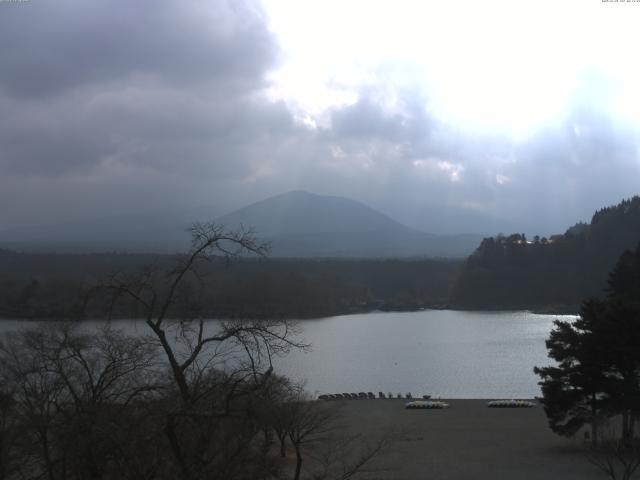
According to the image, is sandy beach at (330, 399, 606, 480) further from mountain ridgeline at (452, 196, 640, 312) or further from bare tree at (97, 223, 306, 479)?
mountain ridgeline at (452, 196, 640, 312)

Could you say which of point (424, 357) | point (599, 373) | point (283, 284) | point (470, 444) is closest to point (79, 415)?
point (599, 373)

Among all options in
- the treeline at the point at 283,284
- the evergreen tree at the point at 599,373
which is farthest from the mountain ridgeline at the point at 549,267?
the evergreen tree at the point at 599,373

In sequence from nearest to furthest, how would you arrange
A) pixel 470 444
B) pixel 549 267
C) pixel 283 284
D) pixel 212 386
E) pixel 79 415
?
pixel 212 386, pixel 79 415, pixel 470 444, pixel 283 284, pixel 549 267

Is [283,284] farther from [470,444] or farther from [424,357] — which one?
[470,444]

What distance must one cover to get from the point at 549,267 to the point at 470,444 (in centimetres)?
4680

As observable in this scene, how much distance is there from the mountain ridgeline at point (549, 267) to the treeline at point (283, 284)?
4.40 m

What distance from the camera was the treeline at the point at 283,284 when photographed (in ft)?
123

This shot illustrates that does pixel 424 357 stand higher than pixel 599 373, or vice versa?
pixel 599 373

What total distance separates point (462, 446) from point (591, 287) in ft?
144

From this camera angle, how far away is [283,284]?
47688 mm

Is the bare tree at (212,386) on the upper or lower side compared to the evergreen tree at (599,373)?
upper

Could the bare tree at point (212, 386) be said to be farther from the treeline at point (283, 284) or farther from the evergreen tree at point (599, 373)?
the treeline at point (283, 284)

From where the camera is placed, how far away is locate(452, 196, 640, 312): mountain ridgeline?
52688mm

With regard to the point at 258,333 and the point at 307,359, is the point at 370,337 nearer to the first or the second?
the point at 307,359
